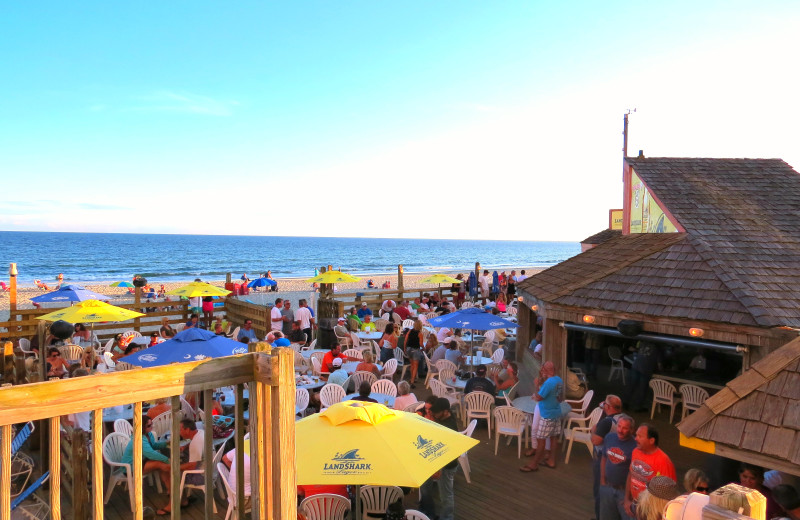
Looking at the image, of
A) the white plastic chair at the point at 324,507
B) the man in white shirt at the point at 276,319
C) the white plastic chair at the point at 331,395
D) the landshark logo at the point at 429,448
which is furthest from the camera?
the man in white shirt at the point at 276,319

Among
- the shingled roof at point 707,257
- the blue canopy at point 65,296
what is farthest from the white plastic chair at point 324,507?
the blue canopy at point 65,296

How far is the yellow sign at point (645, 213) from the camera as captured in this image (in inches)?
386

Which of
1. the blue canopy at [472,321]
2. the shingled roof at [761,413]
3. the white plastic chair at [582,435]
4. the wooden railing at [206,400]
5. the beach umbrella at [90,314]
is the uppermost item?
the wooden railing at [206,400]

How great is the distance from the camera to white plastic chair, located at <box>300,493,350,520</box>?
4762mm

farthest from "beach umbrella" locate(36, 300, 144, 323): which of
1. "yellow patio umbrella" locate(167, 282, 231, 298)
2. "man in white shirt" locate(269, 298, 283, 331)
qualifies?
"man in white shirt" locate(269, 298, 283, 331)

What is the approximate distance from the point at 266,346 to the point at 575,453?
6278 millimetres

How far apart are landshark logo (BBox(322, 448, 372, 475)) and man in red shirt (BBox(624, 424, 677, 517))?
8.02 feet

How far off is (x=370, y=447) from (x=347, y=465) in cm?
23

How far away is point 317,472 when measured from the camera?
3838mm

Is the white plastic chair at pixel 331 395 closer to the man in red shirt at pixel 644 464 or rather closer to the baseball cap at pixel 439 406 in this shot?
the baseball cap at pixel 439 406

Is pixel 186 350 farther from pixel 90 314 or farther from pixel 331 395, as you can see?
pixel 90 314

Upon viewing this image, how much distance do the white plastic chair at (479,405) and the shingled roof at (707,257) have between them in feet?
6.89

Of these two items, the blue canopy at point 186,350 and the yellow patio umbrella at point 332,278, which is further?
the yellow patio umbrella at point 332,278

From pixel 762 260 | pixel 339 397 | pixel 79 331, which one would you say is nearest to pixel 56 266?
pixel 79 331
